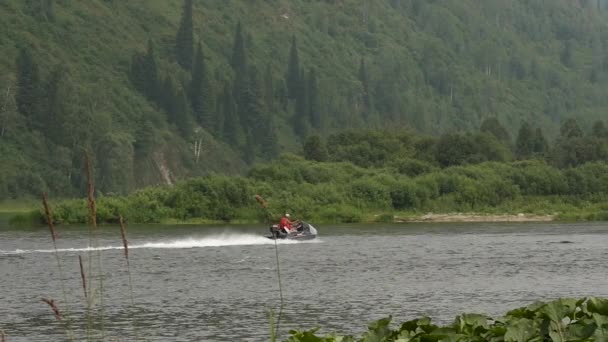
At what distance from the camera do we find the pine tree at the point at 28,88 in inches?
6742

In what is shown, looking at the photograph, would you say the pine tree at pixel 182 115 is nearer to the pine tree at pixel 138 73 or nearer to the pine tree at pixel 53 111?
the pine tree at pixel 138 73

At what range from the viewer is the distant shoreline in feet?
364

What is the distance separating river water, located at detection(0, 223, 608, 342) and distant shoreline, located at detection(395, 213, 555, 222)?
64.6 feet

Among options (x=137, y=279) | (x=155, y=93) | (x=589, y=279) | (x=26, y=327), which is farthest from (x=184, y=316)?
(x=155, y=93)

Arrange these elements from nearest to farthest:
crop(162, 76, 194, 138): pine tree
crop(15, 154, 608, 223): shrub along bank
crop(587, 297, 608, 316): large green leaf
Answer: crop(587, 297, 608, 316): large green leaf < crop(15, 154, 608, 223): shrub along bank < crop(162, 76, 194, 138): pine tree

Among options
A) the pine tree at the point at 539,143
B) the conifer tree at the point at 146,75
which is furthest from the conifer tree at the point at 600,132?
the conifer tree at the point at 146,75

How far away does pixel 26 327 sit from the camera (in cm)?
3819

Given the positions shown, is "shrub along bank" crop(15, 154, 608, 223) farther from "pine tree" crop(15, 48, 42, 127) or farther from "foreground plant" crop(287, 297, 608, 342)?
"foreground plant" crop(287, 297, 608, 342)

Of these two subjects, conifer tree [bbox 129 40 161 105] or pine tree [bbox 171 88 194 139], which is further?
conifer tree [bbox 129 40 161 105]

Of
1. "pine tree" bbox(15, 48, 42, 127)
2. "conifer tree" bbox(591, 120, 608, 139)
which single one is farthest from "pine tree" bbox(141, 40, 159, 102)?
"conifer tree" bbox(591, 120, 608, 139)

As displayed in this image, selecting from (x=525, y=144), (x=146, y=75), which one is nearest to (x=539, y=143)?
(x=525, y=144)

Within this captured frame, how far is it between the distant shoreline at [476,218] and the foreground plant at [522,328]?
97854 millimetres

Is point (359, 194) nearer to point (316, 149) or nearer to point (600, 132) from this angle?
point (316, 149)

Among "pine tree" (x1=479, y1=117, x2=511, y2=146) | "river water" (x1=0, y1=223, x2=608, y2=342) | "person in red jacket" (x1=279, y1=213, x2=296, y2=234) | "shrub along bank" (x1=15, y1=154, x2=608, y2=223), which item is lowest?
"river water" (x1=0, y1=223, x2=608, y2=342)
